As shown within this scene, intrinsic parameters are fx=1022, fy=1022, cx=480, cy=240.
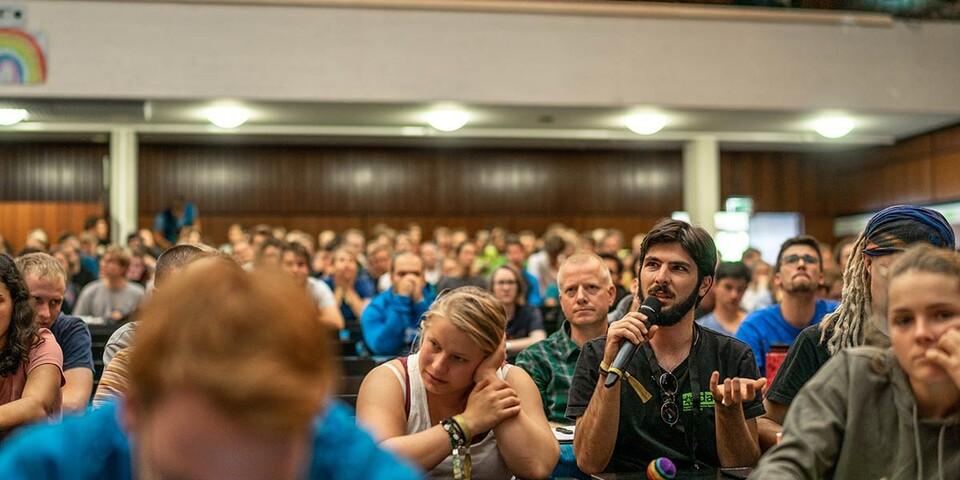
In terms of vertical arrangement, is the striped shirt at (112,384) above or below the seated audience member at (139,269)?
below

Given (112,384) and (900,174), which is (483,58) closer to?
(900,174)

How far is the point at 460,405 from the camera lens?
2844 mm

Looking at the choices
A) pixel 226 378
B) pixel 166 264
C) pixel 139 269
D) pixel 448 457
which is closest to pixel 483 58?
pixel 139 269

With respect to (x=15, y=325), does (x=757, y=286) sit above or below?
below

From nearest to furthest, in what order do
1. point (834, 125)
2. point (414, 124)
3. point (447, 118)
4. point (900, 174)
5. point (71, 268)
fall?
point (71, 268) < point (447, 118) < point (834, 125) < point (414, 124) < point (900, 174)

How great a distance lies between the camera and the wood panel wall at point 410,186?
15703 millimetres

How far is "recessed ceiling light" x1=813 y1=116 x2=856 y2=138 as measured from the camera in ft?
42.6

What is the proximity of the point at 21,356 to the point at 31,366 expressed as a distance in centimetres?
7

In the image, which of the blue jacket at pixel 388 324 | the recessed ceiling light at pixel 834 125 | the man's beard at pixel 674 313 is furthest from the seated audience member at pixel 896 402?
the recessed ceiling light at pixel 834 125

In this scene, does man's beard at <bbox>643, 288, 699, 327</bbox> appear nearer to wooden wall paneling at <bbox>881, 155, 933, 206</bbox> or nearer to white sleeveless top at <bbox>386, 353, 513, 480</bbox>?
white sleeveless top at <bbox>386, 353, 513, 480</bbox>

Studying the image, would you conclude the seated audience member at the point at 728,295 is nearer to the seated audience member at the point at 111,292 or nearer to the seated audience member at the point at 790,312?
the seated audience member at the point at 790,312

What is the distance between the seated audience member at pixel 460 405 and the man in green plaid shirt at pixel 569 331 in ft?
4.25

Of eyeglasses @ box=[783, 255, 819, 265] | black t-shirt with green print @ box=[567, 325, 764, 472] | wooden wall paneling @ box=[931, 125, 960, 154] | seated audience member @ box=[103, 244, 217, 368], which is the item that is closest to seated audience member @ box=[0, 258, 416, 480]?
black t-shirt with green print @ box=[567, 325, 764, 472]

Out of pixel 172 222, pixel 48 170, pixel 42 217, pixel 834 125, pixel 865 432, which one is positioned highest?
pixel 834 125
